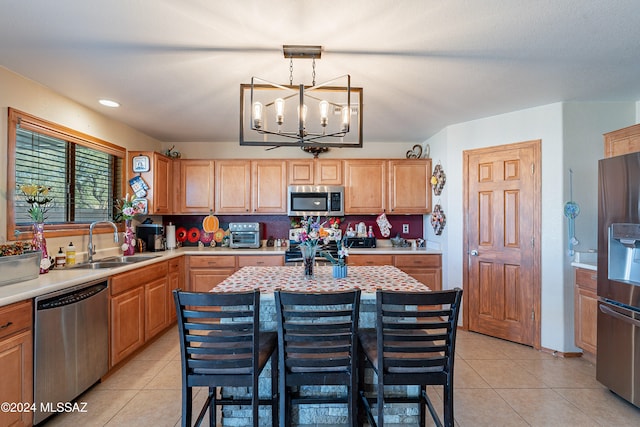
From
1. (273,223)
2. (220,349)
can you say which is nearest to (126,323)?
(220,349)

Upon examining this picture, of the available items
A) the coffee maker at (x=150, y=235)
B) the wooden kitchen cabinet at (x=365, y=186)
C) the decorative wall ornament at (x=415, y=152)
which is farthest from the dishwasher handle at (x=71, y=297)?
the decorative wall ornament at (x=415, y=152)

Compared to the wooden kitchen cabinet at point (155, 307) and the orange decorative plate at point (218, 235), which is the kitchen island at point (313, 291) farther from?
the orange decorative plate at point (218, 235)

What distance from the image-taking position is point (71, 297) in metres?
2.11

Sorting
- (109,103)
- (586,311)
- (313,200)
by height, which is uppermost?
(109,103)

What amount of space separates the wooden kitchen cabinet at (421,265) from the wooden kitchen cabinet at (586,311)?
142 centimetres

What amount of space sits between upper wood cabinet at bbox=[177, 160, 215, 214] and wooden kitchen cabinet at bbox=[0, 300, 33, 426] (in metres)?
2.56

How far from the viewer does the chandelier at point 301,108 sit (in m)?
1.94

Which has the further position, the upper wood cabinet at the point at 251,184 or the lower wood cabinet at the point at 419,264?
the upper wood cabinet at the point at 251,184

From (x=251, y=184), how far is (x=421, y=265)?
252cm

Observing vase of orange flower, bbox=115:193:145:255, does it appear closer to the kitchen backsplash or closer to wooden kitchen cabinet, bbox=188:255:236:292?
wooden kitchen cabinet, bbox=188:255:236:292

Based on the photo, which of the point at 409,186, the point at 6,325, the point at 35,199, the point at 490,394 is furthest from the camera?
the point at 409,186

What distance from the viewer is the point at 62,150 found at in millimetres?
2848

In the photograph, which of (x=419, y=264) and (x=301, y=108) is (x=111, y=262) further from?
(x=419, y=264)

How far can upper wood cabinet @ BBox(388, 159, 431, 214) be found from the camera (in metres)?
4.33
